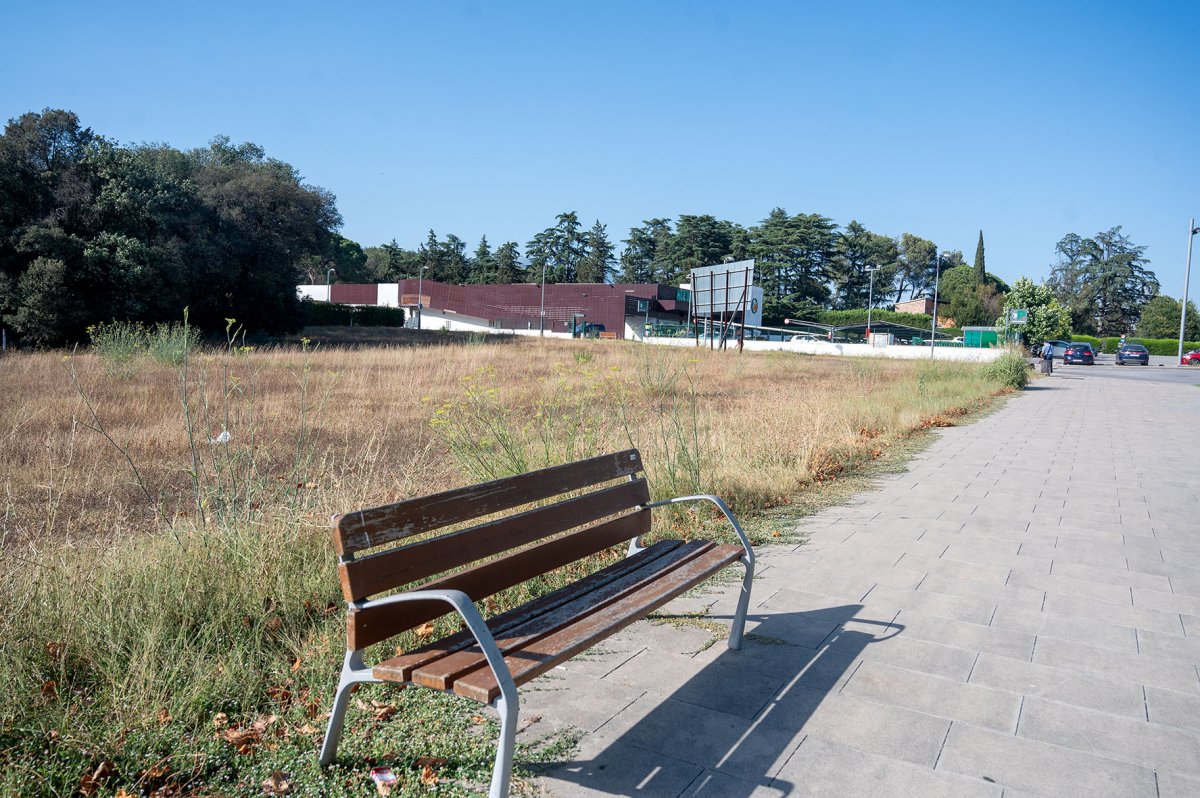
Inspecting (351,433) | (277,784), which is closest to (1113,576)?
(277,784)

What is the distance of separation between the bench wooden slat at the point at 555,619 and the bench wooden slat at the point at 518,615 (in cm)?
2

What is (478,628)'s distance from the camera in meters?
2.27

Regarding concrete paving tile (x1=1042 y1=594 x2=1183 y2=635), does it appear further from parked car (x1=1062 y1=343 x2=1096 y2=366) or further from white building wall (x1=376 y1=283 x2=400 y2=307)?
white building wall (x1=376 y1=283 x2=400 y2=307)

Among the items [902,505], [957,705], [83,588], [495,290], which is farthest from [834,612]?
[495,290]

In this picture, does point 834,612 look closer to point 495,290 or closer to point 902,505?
point 902,505

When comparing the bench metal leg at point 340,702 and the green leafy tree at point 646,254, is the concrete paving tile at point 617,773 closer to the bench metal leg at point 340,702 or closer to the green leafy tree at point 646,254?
the bench metal leg at point 340,702

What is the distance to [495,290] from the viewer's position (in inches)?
3140

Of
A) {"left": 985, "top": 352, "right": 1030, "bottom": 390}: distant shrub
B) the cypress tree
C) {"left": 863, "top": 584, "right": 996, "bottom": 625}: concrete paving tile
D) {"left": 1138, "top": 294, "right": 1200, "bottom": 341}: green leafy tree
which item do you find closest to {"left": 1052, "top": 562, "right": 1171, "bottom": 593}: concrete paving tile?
{"left": 863, "top": 584, "right": 996, "bottom": 625}: concrete paving tile

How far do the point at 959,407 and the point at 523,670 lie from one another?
14.1m

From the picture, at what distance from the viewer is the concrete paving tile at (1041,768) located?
254 cm

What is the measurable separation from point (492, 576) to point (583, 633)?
519mm

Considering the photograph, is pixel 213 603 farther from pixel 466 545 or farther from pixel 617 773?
pixel 617 773

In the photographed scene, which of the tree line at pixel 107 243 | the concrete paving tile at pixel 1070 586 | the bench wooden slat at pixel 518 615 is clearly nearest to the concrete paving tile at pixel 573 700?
the bench wooden slat at pixel 518 615

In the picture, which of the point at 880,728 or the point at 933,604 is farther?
the point at 933,604
